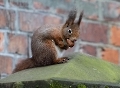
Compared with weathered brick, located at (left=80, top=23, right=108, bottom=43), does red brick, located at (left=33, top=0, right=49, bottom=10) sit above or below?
above

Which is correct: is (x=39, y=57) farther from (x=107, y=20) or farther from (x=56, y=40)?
(x=107, y=20)

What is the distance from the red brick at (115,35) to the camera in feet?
9.74

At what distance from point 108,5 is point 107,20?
0.34 feet

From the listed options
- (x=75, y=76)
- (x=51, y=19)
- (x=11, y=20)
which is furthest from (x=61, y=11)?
(x=75, y=76)

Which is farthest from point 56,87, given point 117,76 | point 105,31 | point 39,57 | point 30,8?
point 105,31

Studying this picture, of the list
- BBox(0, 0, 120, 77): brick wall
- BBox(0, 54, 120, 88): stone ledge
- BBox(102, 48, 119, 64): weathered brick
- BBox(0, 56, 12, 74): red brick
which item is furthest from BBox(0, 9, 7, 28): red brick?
BBox(0, 54, 120, 88): stone ledge

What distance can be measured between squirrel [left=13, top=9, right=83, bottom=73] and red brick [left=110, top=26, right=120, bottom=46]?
2.70 ft

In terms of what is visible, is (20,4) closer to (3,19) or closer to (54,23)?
(3,19)

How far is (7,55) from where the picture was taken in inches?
97.9

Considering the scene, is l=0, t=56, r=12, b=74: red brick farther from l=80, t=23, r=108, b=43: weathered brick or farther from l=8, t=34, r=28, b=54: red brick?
l=80, t=23, r=108, b=43: weathered brick

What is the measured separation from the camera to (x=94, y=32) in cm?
291

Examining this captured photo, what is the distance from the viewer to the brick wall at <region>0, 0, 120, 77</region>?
2.51 metres

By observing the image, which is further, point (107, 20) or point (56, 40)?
point (107, 20)

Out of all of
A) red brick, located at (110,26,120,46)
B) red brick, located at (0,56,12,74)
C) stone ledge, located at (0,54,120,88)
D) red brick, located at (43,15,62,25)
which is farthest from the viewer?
red brick, located at (110,26,120,46)
